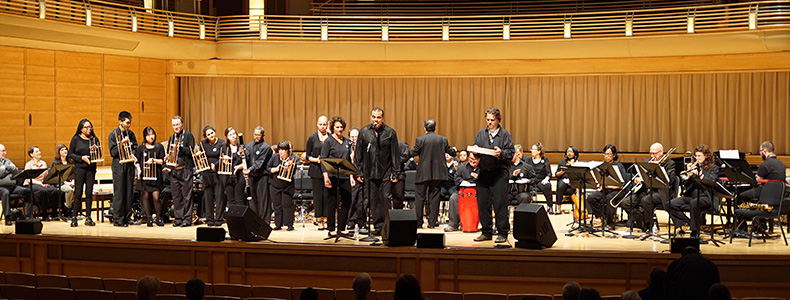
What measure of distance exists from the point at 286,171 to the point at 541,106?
33.1 feet

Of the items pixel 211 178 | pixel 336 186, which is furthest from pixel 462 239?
pixel 211 178

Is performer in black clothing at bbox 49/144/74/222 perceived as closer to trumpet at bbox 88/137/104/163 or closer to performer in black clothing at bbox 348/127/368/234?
trumpet at bbox 88/137/104/163

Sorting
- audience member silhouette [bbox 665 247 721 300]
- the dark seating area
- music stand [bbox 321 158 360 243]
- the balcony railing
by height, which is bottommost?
audience member silhouette [bbox 665 247 721 300]

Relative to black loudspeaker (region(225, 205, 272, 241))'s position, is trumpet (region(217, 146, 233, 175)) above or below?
above

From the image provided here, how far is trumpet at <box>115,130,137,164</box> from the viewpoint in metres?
9.78

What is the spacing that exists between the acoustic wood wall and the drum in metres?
9.94

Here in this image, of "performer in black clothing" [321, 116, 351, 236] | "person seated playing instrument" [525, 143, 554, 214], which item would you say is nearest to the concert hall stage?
"performer in black clothing" [321, 116, 351, 236]

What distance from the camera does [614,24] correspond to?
16.3 metres

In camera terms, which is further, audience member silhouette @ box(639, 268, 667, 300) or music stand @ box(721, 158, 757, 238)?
music stand @ box(721, 158, 757, 238)

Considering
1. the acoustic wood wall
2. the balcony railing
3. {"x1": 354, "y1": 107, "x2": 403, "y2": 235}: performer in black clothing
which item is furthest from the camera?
the balcony railing

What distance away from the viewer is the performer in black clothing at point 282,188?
962 cm

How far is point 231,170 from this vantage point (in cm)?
984

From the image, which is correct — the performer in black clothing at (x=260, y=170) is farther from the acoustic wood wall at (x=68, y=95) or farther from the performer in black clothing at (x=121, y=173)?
the acoustic wood wall at (x=68, y=95)

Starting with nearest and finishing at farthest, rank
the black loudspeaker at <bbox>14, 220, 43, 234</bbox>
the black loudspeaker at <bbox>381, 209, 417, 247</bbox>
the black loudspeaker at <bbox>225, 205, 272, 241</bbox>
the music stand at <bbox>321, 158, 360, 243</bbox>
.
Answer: the black loudspeaker at <bbox>381, 209, 417, 247</bbox>, the black loudspeaker at <bbox>225, 205, 272, 241</bbox>, the black loudspeaker at <bbox>14, 220, 43, 234</bbox>, the music stand at <bbox>321, 158, 360, 243</bbox>
